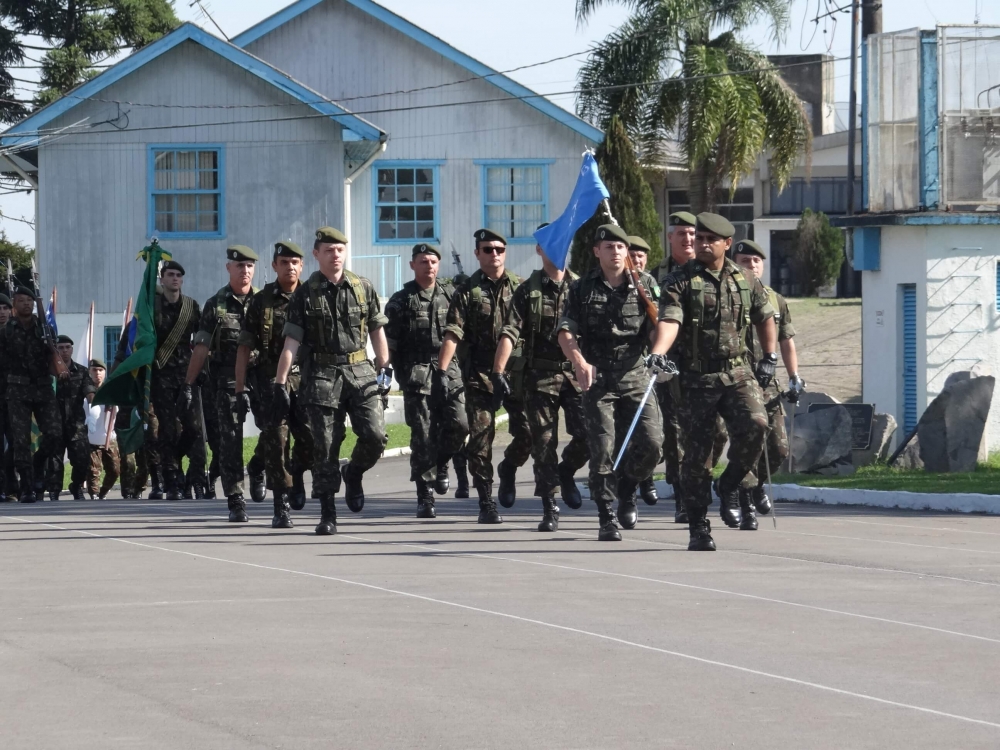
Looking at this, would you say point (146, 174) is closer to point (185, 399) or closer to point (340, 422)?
point (185, 399)

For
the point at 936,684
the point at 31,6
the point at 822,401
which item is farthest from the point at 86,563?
the point at 31,6

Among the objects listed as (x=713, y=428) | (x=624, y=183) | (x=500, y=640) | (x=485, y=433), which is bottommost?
(x=500, y=640)

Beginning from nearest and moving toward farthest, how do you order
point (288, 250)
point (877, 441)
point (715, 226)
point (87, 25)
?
point (715, 226), point (288, 250), point (877, 441), point (87, 25)

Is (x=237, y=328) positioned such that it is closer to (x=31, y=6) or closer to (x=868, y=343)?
(x=868, y=343)

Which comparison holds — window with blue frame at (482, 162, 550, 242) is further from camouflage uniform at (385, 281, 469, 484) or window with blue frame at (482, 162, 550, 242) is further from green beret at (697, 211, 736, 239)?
green beret at (697, 211, 736, 239)

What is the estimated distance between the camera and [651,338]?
1138 centimetres

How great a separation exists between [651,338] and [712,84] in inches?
1079

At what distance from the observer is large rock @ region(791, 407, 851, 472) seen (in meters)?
17.1

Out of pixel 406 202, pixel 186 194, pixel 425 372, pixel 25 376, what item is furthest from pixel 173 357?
pixel 406 202

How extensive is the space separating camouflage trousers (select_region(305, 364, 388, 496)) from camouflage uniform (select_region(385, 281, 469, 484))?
1098 millimetres

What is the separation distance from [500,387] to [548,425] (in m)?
0.45

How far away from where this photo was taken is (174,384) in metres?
15.6

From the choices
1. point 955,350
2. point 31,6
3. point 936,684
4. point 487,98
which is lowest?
point 936,684

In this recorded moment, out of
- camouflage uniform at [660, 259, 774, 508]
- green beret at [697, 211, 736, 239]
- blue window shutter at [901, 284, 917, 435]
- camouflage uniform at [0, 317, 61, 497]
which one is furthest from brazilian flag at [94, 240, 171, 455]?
blue window shutter at [901, 284, 917, 435]
